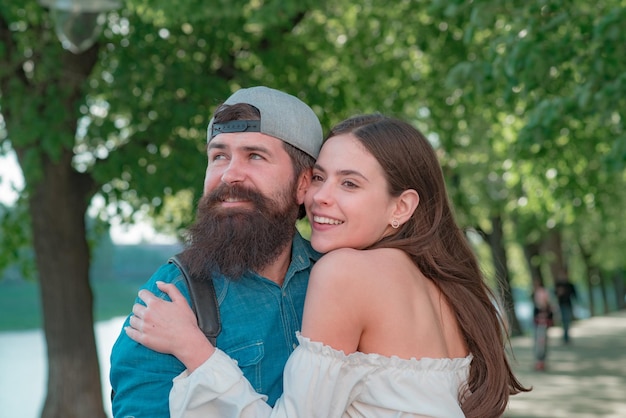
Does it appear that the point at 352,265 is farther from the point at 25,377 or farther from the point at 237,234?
the point at 25,377

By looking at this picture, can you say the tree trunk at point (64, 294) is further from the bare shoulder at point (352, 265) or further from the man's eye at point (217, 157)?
the bare shoulder at point (352, 265)

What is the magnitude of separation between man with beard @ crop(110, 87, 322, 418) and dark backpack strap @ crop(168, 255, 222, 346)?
0.02 meters

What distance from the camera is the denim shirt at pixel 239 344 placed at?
3.17m

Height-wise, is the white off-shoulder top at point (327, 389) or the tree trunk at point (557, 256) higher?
the tree trunk at point (557, 256)

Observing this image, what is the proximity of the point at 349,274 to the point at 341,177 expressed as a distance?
43 cm

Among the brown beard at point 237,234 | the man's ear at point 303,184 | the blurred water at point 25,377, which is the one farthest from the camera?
the blurred water at point 25,377

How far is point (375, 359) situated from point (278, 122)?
0.92 meters

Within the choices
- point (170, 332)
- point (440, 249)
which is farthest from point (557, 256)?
point (170, 332)

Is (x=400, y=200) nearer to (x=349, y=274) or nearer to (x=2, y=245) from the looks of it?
(x=349, y=274)

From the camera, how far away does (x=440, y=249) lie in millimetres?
3660

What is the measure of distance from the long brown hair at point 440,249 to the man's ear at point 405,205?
0.02m

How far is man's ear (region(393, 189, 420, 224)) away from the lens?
3631 millimetres

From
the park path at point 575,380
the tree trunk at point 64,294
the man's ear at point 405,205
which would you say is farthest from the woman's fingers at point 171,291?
the tree trunk at point 64,294

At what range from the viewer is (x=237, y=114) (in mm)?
Answer: 3625
